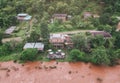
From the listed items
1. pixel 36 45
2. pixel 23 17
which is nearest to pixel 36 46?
pixel 36 45

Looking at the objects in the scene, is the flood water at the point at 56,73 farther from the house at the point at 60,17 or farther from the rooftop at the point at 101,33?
the house at the point at 60,17

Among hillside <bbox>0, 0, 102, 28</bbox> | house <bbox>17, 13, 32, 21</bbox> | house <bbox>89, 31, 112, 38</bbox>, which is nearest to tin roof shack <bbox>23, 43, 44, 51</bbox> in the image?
house <bbox>89, 31, 112, 38</bbox>

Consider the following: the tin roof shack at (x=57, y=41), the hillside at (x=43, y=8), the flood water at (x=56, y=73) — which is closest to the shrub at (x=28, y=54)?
the flood water at (x=56, y=73)

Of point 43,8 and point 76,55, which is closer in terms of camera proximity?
point 76,55

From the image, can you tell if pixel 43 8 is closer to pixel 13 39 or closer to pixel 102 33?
pixel 13 39

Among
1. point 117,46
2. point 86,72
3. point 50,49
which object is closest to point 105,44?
point 117,46

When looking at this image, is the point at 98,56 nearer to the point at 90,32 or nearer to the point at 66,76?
the point at 66,76
